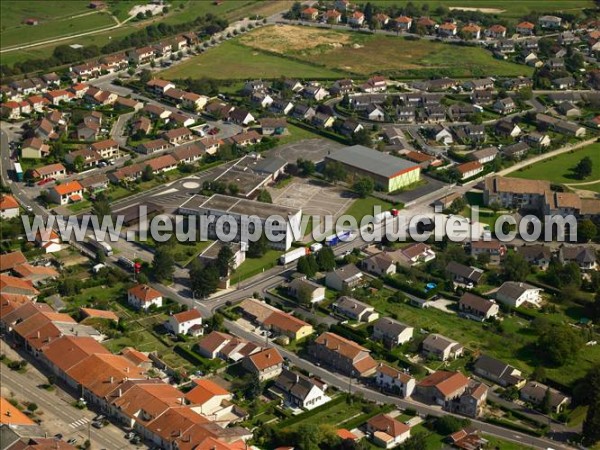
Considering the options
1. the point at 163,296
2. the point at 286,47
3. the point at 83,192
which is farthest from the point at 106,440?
the point at 286,47

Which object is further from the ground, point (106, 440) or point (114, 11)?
point (114, 11)

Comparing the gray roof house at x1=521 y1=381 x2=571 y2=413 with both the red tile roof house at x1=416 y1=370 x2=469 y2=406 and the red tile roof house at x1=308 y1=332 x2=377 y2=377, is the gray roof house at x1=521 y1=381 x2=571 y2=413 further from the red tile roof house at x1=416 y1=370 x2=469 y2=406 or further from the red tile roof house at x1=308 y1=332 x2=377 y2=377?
the red tile roof house at x1=308 y1=332 x2=377 y2=377

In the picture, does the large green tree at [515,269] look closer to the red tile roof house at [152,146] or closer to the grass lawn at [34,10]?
the red tile roof house at [152,146]

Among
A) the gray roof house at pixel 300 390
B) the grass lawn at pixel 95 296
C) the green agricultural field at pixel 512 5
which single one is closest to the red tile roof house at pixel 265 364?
the gray roof house at pixel 300 390

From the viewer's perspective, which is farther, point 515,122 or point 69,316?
point 515,122

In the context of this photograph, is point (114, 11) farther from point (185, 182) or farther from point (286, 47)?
point (185, 182)

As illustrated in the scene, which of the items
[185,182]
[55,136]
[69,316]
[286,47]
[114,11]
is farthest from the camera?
[114,11]
